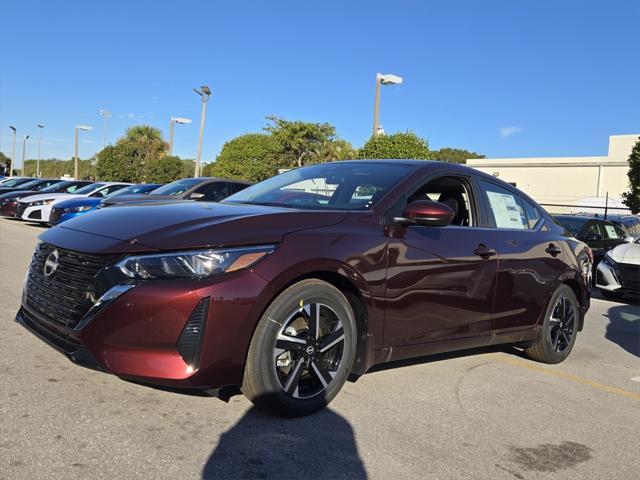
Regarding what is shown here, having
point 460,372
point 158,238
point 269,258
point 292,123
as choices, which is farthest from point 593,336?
point 292,123

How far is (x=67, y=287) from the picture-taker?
315 cm

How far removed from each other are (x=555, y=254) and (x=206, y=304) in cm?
348

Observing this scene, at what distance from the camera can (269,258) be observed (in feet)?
10.2

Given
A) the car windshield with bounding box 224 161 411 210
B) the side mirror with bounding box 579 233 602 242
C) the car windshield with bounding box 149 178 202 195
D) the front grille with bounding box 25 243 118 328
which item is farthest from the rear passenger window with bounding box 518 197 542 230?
the car windshield with bounding box 149 178 202 195

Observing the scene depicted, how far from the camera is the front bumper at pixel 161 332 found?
287cm

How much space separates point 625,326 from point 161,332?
264 inches

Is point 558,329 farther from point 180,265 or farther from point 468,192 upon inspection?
point 180,265

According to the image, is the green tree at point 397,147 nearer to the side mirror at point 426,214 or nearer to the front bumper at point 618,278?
the front bumper at point 618,278

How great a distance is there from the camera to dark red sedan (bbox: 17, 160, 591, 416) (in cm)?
291

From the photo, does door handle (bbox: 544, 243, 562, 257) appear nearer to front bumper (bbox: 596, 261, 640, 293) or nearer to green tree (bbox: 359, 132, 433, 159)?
front bumper (bbox: 596, 261, 640, 293)

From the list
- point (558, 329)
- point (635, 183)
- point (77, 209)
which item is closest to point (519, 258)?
point (558, 329)

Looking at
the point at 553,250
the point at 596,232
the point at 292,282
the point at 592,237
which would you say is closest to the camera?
the point at 292,282

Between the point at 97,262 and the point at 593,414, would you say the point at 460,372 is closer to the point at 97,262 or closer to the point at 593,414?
the point at 593,414

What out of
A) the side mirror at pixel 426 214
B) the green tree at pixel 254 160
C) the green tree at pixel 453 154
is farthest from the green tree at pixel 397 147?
the green tree at pixel 453 154
